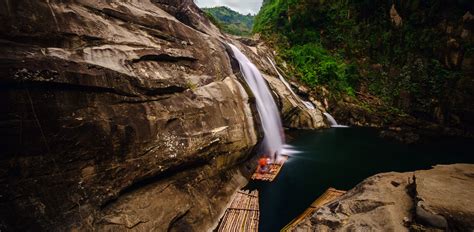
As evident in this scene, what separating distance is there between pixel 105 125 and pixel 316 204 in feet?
25.0

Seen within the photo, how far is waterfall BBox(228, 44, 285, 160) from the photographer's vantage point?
1523 cm

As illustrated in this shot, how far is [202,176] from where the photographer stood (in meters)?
9.29

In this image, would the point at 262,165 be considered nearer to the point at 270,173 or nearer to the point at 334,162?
the point at 270,173

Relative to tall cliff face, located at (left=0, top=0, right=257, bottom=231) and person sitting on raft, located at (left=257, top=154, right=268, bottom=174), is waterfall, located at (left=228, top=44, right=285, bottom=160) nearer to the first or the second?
person sitting on raft, located at (left=257, top=154, right=268, bottom=174)

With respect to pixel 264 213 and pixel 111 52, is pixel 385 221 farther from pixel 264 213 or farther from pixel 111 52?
pixel 111 52

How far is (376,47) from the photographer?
27219 millimetres

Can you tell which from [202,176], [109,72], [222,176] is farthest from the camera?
[222,176]

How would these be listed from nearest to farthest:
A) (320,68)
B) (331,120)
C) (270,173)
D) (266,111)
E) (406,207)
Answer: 1. (406,207)
2. (270,173)
3. (266,111)
4. (331,120)
5. (320,68)

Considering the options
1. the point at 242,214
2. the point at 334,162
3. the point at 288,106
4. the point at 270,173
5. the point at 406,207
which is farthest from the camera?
the point at 288,106

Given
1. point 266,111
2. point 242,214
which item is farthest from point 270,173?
point 266,111

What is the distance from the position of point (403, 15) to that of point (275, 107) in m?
18.6

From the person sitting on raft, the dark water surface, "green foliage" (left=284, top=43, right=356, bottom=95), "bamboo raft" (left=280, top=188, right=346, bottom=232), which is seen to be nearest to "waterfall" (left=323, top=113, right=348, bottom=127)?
the dark water surface

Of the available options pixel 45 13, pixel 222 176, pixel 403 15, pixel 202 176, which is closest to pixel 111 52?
pixel 45 13

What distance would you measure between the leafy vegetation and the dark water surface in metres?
5.72
